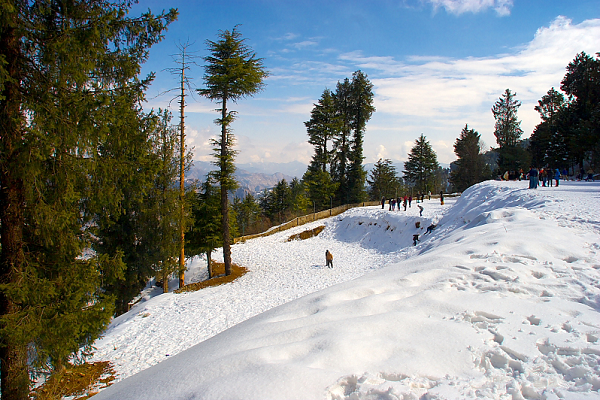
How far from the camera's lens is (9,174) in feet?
16.8

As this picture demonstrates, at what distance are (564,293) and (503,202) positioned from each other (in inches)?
465

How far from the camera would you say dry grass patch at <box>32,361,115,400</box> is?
20.8 feet

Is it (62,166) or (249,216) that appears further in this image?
(249,216)

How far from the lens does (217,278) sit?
18.5 m

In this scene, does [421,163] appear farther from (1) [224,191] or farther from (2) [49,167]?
(2) [49,167]

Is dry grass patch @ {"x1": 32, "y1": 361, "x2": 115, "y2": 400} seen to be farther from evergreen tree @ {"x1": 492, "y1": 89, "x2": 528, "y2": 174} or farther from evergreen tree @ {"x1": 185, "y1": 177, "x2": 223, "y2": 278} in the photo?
evergreen tree @ {"x1": 492, "y1": 89, "x2": 528, "y2": 174}

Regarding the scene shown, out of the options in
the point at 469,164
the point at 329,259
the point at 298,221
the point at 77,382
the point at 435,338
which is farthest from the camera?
the point at 469,164

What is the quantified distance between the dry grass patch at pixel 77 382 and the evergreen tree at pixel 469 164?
49950mm

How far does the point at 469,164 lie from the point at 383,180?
1356cm

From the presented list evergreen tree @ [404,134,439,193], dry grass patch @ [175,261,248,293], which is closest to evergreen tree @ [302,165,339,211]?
evergreen tree @ [404,134,439,193]

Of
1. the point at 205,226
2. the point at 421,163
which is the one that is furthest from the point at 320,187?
the point at 205,226

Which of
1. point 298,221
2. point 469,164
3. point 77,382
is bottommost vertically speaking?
point 77,382

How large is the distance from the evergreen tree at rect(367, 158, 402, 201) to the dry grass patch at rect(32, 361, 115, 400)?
50563 millimetres

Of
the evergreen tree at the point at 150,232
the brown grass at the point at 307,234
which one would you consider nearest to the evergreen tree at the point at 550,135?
the brown grass at the point at 307,234
